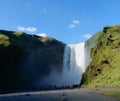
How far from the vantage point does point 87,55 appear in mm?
168000

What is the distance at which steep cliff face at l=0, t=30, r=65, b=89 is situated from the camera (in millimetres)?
138663

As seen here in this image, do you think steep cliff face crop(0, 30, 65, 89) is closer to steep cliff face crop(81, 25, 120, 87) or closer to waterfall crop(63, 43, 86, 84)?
waterfall crop(63, 43, 86, 84)

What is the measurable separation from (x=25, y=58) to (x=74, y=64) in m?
28.4

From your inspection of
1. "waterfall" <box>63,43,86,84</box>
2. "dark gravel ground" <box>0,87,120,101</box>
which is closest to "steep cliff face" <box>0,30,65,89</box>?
"waterfall" <box>63,43,86,84</box>

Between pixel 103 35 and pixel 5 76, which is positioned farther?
pixel 103 35

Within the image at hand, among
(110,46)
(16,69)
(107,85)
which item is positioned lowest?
(107,85)

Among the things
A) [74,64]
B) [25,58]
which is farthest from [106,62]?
[25,58]

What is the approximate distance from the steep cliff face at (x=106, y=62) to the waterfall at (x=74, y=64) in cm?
1732

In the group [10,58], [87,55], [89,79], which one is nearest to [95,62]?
[89,79]

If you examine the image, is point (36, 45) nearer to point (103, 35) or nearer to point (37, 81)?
point (37, 81)

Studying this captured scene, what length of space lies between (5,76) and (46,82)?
38.7 metres

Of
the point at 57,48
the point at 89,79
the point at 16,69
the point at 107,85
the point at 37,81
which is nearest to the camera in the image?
the point at 107,85

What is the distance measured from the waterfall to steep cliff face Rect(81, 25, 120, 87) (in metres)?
17.3

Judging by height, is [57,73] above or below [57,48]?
below
